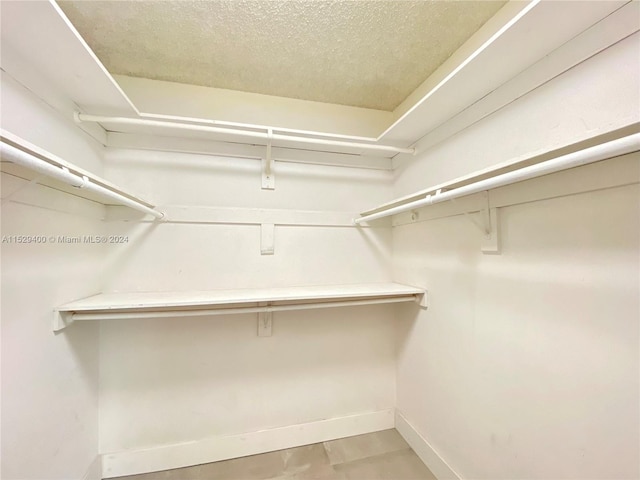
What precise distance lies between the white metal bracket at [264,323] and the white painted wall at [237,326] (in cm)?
4

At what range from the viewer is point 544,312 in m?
0.91

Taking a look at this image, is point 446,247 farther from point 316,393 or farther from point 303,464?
point 303,464

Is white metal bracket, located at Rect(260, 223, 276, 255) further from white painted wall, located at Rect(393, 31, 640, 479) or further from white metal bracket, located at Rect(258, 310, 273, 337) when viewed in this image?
white painted wall, located at Rect(393, 31, 640, 479)

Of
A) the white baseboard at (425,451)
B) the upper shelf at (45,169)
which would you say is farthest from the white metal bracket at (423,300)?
the upper shelf at (45,169)

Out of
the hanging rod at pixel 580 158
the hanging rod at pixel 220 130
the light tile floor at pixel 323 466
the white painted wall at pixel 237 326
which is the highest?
the hanging rod at pixel 220 130

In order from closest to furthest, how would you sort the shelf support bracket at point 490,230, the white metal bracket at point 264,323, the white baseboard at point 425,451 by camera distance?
the shelf support bracket at point 490,230, the white baseboard at point 425,451, the white metal bracket at point 264,323

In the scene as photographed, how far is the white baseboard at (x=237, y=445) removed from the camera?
1441mm

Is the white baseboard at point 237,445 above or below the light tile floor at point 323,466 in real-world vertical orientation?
above

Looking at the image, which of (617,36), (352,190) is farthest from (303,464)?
(617,36)

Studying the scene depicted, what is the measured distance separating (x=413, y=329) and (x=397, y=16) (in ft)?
5.64

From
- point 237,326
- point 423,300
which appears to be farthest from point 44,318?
point 423,300

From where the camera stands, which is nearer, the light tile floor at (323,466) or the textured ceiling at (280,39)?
the textured ceiling at (280,39)

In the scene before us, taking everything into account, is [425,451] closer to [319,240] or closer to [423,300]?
[423,300]

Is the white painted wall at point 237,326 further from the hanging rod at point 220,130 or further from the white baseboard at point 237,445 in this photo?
the hanging rod at point 220,130
